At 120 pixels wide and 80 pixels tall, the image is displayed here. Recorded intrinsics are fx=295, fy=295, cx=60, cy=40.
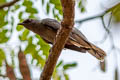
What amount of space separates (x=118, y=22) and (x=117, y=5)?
2.03 ft

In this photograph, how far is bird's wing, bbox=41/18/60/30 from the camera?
485 cm

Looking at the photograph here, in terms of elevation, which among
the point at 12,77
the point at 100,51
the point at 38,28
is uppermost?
the point at 38,28

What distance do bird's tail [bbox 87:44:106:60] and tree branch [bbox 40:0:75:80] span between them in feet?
2.39

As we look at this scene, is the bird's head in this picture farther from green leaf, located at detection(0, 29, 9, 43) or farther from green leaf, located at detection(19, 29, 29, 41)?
green leaf, located at detection(0, 29, 9, 43)

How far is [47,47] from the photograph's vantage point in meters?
4.54

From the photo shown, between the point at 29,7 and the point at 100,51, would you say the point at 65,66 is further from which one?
the point at 29,7

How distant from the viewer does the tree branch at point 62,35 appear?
131 inches

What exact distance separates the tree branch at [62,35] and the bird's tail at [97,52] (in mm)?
728

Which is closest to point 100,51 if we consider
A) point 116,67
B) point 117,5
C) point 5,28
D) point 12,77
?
point 116,67

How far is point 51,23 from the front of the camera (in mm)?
4891

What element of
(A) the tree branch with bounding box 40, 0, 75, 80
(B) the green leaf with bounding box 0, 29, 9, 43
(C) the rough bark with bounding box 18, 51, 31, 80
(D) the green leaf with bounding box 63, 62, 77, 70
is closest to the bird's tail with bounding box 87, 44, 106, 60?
(D) the green leaf with bounding box 63, 62, 77, 70

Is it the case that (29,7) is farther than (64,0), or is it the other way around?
(29,7)

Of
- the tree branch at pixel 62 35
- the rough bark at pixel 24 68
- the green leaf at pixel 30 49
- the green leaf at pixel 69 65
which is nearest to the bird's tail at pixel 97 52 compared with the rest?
the green leaf at pixel 69 65

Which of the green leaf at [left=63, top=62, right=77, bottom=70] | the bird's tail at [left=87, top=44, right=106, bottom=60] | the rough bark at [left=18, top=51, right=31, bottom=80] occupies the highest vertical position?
the bird's tail at [left=87, top=44, right=106, bottom=60]
